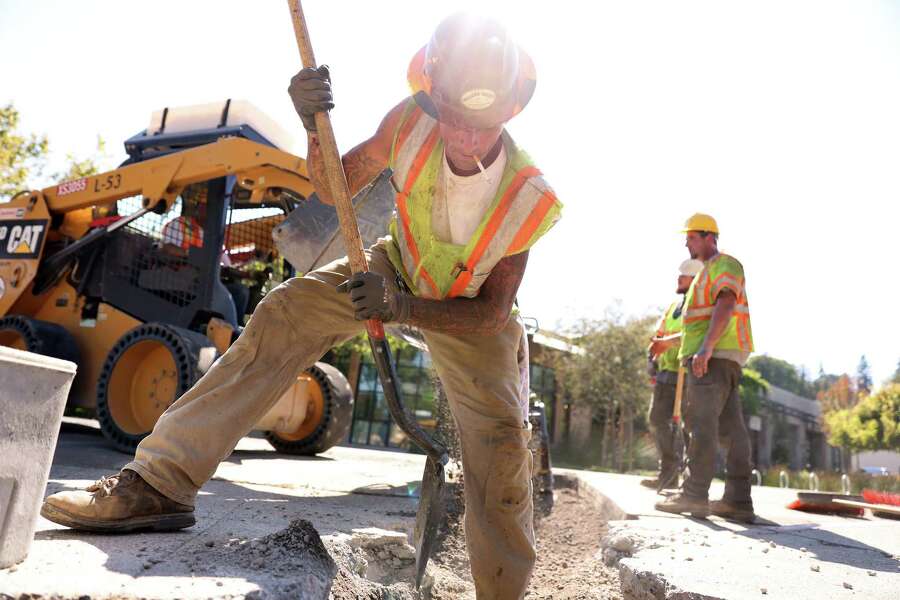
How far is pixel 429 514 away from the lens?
8.75ft

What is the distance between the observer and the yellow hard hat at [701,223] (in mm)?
5316

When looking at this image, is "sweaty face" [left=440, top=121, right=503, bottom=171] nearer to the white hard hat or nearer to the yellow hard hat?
the yellow hard hat

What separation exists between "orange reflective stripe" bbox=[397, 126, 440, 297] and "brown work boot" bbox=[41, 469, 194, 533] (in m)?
1.13

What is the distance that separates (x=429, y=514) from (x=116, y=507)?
1103 mm

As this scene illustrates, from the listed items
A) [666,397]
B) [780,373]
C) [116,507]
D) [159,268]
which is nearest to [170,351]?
[159,268]

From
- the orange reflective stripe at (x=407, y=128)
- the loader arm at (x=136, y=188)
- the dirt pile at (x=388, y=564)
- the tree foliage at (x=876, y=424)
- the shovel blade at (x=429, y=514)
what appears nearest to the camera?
the dirt pile at (x=388, y=564)

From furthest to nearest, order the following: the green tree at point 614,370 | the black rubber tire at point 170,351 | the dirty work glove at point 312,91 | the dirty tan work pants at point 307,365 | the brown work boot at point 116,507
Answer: the green tree at point 614,370 < the black rubber tire at point 170,351 < the dirty work glove at point 312,91 < the dirty tan work pants at point 307,365 < the brown work boot at point 116,507

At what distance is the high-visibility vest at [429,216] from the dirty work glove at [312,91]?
0.29m

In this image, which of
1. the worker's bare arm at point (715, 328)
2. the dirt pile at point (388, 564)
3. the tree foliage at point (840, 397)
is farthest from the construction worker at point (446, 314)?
the tree foliage at point (840, 397)

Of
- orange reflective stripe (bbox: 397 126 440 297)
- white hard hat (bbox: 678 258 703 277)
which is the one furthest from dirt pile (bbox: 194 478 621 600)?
white hard hat (bbox: 678 258 703 277)

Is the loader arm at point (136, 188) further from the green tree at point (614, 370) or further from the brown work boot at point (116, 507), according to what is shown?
the green tree at point (614, 370)

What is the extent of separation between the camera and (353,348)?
1562cm

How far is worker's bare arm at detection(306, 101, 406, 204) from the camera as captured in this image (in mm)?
2559

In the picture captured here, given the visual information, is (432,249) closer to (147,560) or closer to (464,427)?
(464,427)
